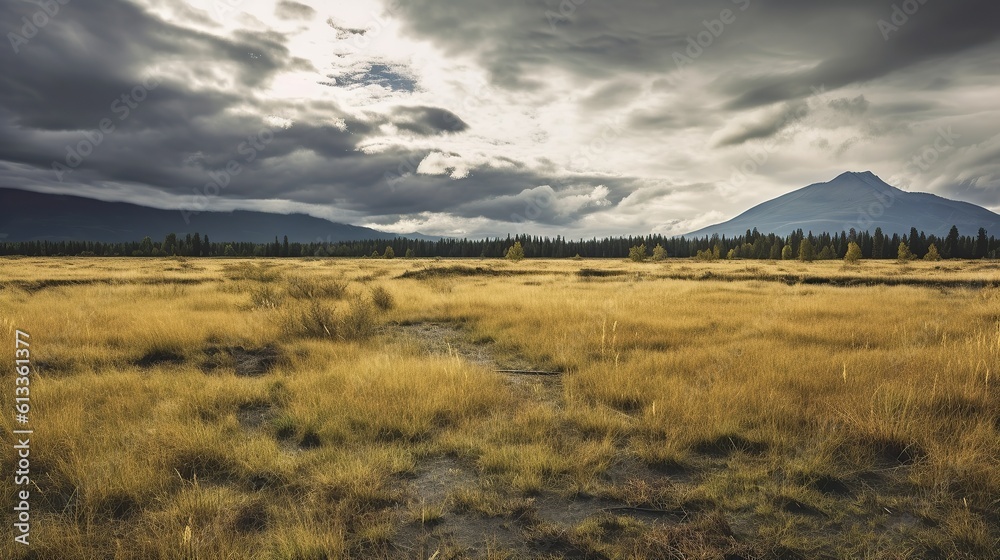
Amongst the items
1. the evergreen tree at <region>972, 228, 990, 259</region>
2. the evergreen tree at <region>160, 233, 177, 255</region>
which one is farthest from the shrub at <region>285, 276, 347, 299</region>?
the evergreen tree at <region>972, 228, 990, 259</region>

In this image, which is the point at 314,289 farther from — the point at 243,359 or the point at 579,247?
the point at 579,247

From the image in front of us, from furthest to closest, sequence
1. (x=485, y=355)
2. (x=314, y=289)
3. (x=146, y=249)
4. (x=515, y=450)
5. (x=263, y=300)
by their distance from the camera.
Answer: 1. (x=146, y=249)
2. (x=314, y=289)
3. (x=263, y=300)
4. (x=485, y=355)
5. (x=515, y=450)

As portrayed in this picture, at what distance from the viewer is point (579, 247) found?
550ft

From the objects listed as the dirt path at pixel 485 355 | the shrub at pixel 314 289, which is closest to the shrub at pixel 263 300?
the shrub at pixel 314 289

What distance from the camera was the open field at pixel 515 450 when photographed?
10.9 feet

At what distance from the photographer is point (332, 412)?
5664mm

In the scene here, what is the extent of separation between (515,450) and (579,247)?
547 ft

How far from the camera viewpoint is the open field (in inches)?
131

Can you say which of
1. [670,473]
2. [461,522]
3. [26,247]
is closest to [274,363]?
[461,522]

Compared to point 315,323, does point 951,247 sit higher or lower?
higher

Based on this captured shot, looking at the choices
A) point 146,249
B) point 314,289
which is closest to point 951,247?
point 314,289

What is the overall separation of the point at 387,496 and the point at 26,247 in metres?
182

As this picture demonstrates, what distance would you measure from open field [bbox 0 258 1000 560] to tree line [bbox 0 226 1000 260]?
75.0 metres

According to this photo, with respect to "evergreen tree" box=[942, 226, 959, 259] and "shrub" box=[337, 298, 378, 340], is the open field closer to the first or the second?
"shrub" box=[337, 298, 378, 340]
